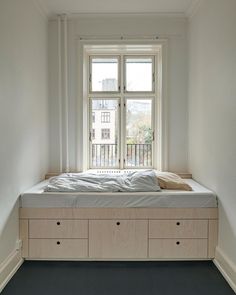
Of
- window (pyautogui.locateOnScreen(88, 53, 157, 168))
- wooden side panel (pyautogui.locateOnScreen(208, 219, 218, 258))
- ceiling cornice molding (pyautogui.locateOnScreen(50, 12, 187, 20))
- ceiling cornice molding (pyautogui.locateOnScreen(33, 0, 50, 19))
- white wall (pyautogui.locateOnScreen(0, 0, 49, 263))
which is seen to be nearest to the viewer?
white wall (pyautogui.locateOnScreen(0, 0, 49, 263))

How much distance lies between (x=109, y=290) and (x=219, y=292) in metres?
0.91

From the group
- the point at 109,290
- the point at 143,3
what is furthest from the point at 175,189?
the point at 143,3

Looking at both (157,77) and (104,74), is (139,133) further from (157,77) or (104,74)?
(104,74)

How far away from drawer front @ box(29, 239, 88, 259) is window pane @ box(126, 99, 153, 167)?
5.19 feet

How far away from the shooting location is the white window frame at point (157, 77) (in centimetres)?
381

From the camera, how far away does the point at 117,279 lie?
254cm

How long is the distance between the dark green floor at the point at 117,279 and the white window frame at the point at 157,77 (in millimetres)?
1438

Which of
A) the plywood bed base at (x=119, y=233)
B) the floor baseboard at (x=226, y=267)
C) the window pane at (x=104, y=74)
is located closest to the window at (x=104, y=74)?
the window pane at (x=104, y=74)

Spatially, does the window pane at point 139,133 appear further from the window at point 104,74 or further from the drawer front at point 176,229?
the drawer front at point 176,229

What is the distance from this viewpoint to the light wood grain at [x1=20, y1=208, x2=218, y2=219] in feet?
9.37

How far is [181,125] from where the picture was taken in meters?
3.87

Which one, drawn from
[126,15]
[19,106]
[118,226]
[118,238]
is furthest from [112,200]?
[126,15]

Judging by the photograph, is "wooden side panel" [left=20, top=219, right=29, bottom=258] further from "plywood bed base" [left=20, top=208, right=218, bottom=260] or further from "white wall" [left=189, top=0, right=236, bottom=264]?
"white wall" [left=189, top=0, right=236, bottom=264]

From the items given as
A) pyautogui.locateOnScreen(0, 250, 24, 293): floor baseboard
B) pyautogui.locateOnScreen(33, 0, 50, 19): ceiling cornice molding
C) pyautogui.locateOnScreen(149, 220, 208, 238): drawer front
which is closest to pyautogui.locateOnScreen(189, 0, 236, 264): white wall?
pyautogui.locateOnScreen(149, 220, 208, 238): drawer front
